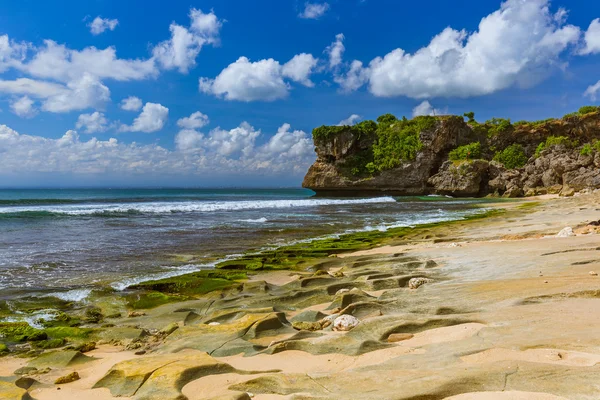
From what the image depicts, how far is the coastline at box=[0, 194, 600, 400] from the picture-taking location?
3232 millimetres

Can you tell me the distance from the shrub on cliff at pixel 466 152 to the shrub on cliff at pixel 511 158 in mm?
4376

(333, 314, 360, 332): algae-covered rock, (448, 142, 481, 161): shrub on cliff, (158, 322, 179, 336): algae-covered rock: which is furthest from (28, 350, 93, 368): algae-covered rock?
(448, 142, 481, 161): shrub on cliff

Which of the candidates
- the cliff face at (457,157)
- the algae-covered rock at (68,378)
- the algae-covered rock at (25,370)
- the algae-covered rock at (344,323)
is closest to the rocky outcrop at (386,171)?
the cliff face at (457,157)

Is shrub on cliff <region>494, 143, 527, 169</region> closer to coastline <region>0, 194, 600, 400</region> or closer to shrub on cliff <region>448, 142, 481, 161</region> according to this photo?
shrub on cliff <region>448, 142, 481, 161</region>

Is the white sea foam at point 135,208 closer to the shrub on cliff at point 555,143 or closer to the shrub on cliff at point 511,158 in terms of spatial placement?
the shrub on cliff at point 511,158

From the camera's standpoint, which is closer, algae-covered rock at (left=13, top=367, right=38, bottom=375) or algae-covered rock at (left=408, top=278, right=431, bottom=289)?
algae-covered rock at (left=13, top=367, right=38, bottom=375)

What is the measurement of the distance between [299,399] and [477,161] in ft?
215

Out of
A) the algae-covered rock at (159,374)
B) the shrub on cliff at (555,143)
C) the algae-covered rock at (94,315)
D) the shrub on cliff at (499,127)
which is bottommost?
the algae-covered rock at (94,315)

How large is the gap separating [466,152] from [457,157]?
169cm

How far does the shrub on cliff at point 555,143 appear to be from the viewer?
64019 millimetres

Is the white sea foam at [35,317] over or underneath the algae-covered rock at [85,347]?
underneath

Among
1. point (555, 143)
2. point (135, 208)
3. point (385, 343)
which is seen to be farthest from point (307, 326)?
point (555, 143)

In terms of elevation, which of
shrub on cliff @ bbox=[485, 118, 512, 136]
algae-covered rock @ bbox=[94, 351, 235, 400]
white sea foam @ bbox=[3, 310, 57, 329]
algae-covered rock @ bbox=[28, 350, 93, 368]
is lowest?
white sea foam @ bbox=[3, 310, 57, 329]

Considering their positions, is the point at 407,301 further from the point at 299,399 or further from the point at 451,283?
the point at 299,399
